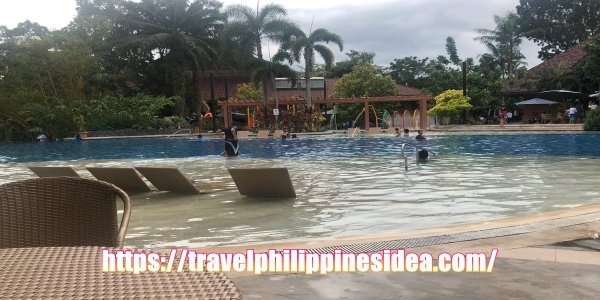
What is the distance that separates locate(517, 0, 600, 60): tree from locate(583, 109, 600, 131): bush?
24.9 metres

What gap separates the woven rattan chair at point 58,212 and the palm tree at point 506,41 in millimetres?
49191

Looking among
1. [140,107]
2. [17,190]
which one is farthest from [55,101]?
[17,190]

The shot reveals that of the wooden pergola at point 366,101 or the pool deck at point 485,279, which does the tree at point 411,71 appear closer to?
the wooden pergola at point 366,101

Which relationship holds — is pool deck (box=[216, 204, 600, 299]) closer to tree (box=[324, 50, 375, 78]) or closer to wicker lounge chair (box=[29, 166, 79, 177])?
wicker lounge chair (box=[29, 166, 79, 177])

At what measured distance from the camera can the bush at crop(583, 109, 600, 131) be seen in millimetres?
25359

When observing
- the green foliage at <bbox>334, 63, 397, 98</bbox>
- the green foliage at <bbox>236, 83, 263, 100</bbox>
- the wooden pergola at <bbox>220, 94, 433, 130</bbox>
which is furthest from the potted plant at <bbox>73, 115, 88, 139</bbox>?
the green foliage at <bbox>334, 63, 397, 98</bbox>

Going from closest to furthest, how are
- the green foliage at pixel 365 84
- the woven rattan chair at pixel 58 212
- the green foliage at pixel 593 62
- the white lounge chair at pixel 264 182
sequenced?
the woven rattan chair at pixel 58 212 → the white lounge chair at pixel 264 182 → the green foliage at pixel 593 62 → the green foliage at pixel 365 84

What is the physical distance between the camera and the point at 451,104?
1492 inches

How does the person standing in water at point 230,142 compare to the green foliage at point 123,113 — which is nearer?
the person standing in water at point 230,142

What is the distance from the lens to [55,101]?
37.7 meters

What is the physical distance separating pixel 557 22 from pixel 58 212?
2141 inches

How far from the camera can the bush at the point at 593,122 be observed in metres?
25.4

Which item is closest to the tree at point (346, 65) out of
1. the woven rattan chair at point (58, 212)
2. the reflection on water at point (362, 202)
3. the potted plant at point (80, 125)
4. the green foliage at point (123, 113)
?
the green foliage at point (123, 113)

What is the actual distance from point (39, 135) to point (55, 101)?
3.24m
